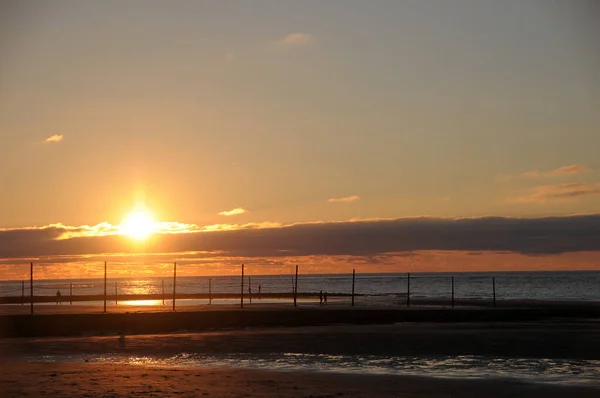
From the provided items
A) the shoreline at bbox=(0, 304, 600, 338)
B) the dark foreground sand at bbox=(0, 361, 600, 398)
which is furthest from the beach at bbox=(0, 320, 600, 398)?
the shoreline at bbox=(0, 304, 600, 338)

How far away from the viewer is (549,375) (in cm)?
→ 1897

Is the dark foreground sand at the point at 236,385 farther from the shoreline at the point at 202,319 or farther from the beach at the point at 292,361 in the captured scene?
the shoreline at the point at 202,319

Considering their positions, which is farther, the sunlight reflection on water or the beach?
the sunlight reflection on water

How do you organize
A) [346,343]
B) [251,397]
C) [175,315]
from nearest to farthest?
[251,397] < [346,343] < [175,315]

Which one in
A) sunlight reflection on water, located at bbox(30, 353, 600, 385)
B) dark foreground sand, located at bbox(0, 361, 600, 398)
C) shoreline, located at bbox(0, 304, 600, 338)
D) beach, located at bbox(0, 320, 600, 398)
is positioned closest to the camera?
dark foreground sand, located at bbox(0, 361, 600, 398)

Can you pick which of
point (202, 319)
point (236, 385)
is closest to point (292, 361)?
point (236, 385)

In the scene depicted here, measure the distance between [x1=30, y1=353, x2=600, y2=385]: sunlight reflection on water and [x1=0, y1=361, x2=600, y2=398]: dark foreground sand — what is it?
1100 mm

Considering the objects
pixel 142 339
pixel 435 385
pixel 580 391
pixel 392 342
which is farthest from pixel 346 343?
pixel 580 391

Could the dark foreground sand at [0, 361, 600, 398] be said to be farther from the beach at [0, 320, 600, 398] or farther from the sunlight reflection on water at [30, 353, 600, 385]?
the sunlight reflection on water at [30, 353, 600, 385]

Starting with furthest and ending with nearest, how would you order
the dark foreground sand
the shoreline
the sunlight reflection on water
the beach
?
the shoreline
the sunlight reflection on water
the beach
the dark foreground sand

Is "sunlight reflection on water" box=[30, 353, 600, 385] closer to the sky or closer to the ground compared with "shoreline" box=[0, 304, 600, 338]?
closer to the sky

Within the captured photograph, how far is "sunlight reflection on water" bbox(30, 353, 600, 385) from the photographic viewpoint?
19141mm

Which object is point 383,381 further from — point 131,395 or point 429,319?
point 429,319

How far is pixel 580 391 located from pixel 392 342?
11.3m
